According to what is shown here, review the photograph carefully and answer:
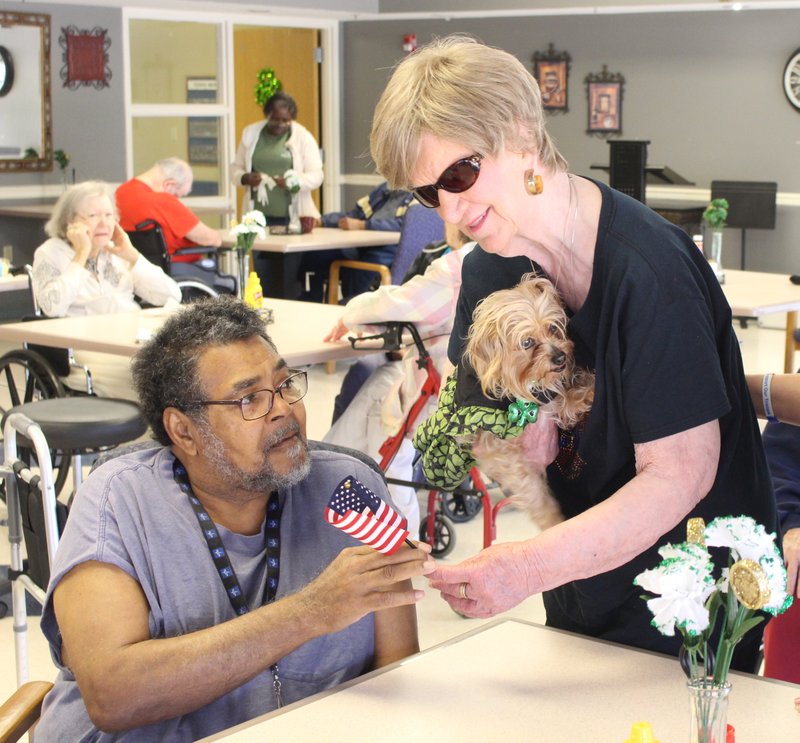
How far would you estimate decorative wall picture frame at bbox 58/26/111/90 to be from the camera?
9.91 meters

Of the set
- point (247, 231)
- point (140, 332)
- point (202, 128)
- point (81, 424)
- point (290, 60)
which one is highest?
point (290, 60)

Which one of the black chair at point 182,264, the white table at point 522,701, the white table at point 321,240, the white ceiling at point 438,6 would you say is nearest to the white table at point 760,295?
the white table at point 321,240

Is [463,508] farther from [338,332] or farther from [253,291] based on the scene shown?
[253,291]

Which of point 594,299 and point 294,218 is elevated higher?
point 594,299

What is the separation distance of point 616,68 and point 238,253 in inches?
256

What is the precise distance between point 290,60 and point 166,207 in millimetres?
5855

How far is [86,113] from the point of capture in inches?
398

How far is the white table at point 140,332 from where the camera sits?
4.22 meters

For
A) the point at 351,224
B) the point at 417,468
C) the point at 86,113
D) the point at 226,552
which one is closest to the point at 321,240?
the point at 351,224

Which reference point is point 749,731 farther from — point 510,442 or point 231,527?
point 231,527

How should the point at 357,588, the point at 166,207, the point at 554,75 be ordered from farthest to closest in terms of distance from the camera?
the point at 554,75, the point at 166,207, the point at 357,588

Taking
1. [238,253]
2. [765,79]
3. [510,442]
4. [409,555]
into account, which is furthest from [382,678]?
[765,79]

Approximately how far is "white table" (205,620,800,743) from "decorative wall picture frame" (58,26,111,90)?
29.9 feet

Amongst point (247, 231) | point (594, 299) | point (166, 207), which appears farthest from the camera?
point (166, 207)
